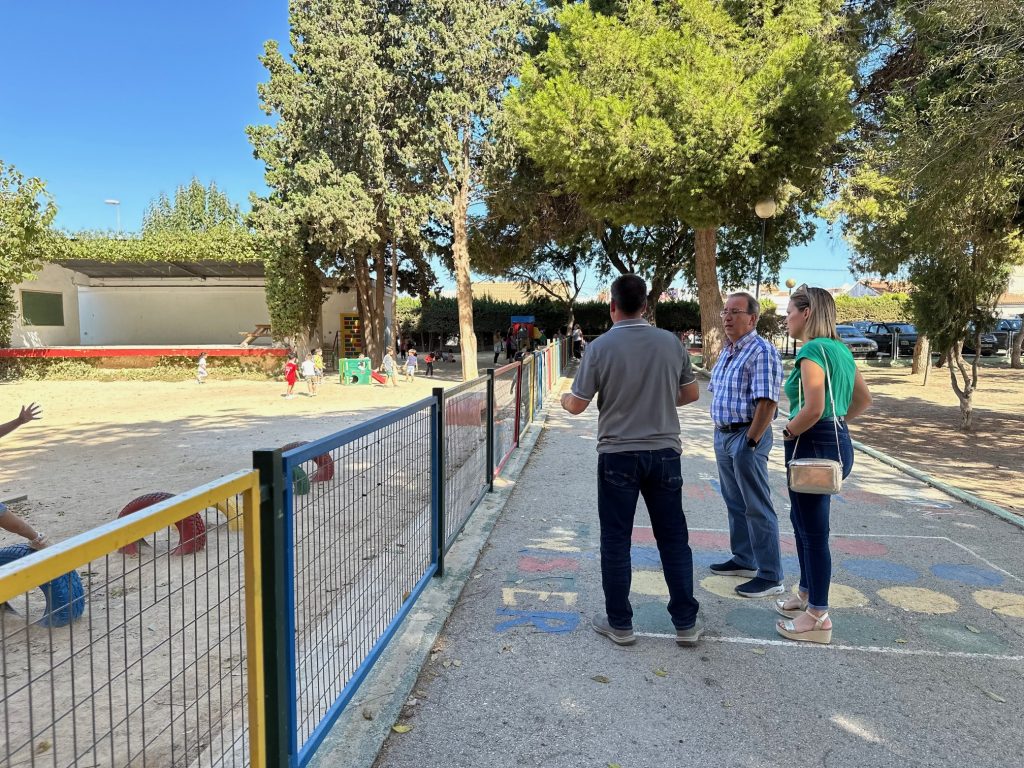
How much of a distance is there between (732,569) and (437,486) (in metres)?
2.02

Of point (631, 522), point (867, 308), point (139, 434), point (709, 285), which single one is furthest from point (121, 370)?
point (867, 308)

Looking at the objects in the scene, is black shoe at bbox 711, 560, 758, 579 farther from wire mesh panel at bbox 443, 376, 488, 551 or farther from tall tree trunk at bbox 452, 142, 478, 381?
tall tree trunk at bbox 452, 142, 478, 381

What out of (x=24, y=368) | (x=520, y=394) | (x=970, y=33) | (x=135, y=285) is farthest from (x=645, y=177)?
(x=135, y=285)

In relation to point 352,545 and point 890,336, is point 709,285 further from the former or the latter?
point 890,336

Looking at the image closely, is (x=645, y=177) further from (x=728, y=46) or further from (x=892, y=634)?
(x=892, y=634)

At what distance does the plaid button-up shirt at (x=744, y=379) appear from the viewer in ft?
12.3

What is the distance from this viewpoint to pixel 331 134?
19750mm

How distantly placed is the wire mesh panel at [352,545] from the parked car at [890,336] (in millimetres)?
31407

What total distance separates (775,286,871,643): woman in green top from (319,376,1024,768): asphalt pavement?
0.21 m

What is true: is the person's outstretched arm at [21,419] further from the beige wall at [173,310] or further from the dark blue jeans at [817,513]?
the beige wall at [173,310]

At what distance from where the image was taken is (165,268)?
85.4 feet

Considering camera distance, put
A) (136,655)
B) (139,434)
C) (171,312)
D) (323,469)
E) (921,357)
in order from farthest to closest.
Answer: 1. (171,312)
2. (921,357)
3. (139,434)
4. (136,655)
5. (323,469)

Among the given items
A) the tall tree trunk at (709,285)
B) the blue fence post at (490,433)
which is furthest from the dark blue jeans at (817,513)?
the tall tree trunk at (709,285)

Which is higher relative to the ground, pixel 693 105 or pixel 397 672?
pixel 693 105
